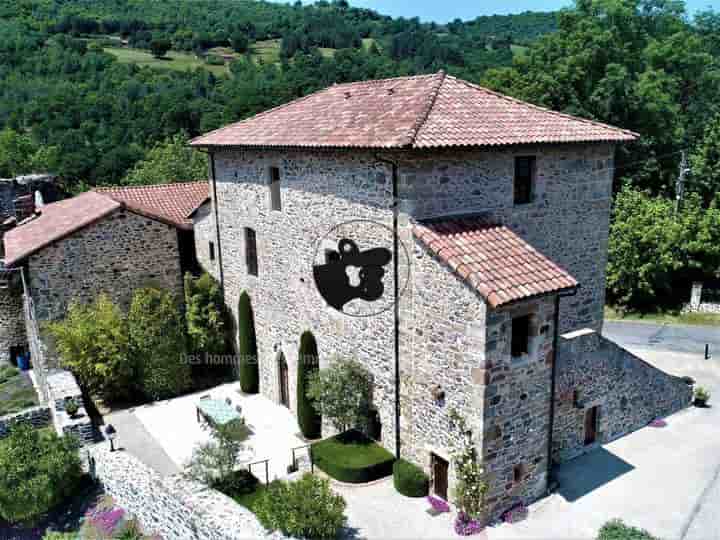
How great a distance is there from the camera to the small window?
13195 mm

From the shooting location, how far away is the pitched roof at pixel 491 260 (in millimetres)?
12078

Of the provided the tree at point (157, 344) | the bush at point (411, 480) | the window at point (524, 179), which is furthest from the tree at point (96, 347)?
the window at point (524, 179)

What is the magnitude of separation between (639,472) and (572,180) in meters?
7.86

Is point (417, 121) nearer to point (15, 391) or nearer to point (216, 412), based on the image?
point (216, 412)

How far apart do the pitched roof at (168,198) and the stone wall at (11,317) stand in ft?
16.7

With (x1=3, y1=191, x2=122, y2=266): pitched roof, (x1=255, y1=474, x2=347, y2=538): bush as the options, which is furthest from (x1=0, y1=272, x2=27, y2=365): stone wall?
(x1=255, y1=474, x2=347, y2=538): bush

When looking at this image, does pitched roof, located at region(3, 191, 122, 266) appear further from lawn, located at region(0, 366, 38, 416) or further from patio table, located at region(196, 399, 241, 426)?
patio table, located at region(196, 399, 241, 426)

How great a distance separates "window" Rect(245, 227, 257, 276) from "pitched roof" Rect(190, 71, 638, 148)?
3.17 metres

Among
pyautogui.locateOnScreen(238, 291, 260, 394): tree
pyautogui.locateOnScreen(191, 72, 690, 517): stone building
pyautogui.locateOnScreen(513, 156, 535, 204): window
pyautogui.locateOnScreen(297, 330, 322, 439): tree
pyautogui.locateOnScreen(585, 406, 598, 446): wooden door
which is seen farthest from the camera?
pyautogui.locateOnScreen(238, 291, 260, 394): tree

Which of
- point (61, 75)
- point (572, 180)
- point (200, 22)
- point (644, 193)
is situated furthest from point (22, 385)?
point (200, 22)

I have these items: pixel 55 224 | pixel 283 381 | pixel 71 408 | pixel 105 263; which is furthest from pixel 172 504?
pixel 55 224

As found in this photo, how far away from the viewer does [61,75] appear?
72.7m

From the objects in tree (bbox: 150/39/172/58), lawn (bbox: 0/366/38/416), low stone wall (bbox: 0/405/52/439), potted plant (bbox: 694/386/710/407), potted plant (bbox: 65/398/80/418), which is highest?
tree (bbox: 150/39/172/58)

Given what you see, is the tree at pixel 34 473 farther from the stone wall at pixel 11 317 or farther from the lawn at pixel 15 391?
the stone wall at pixel 11 317
